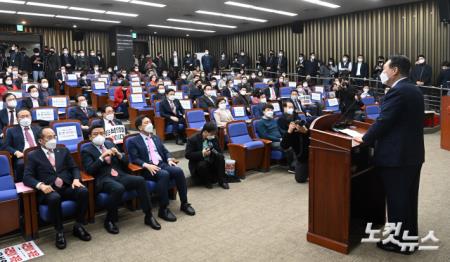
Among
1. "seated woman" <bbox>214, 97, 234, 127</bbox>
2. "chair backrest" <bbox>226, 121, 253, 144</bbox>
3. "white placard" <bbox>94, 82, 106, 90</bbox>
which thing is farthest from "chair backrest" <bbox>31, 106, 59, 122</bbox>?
"white placard" <bbox>94, 82, 106, 90</bbox>

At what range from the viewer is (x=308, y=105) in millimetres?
9453

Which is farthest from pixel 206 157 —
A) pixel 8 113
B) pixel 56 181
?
pixel 8 113

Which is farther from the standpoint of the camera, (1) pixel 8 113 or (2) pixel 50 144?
(1) pixel 8 113

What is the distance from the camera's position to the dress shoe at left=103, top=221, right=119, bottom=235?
12.2ft

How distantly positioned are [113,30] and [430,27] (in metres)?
11.9

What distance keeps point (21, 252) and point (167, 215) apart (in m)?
1.34

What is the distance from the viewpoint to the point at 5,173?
3.68 meters

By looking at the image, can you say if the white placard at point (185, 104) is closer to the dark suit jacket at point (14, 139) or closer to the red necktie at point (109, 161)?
the dark suit jacket at point (14, 139)

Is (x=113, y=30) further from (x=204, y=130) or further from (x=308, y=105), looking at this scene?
(x=204, y=130)

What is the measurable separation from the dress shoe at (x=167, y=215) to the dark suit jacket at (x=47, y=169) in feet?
2.97

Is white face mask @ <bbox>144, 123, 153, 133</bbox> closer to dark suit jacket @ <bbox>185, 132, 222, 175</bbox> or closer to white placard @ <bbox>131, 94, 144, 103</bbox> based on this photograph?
dark suit jacket @ <bbox>185, 132, 222, 175</bbox>

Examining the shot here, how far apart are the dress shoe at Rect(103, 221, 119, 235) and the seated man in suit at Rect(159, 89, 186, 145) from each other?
10.7 ft

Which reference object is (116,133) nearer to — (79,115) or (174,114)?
(79,115)

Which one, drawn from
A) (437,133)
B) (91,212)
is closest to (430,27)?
(437,133)
